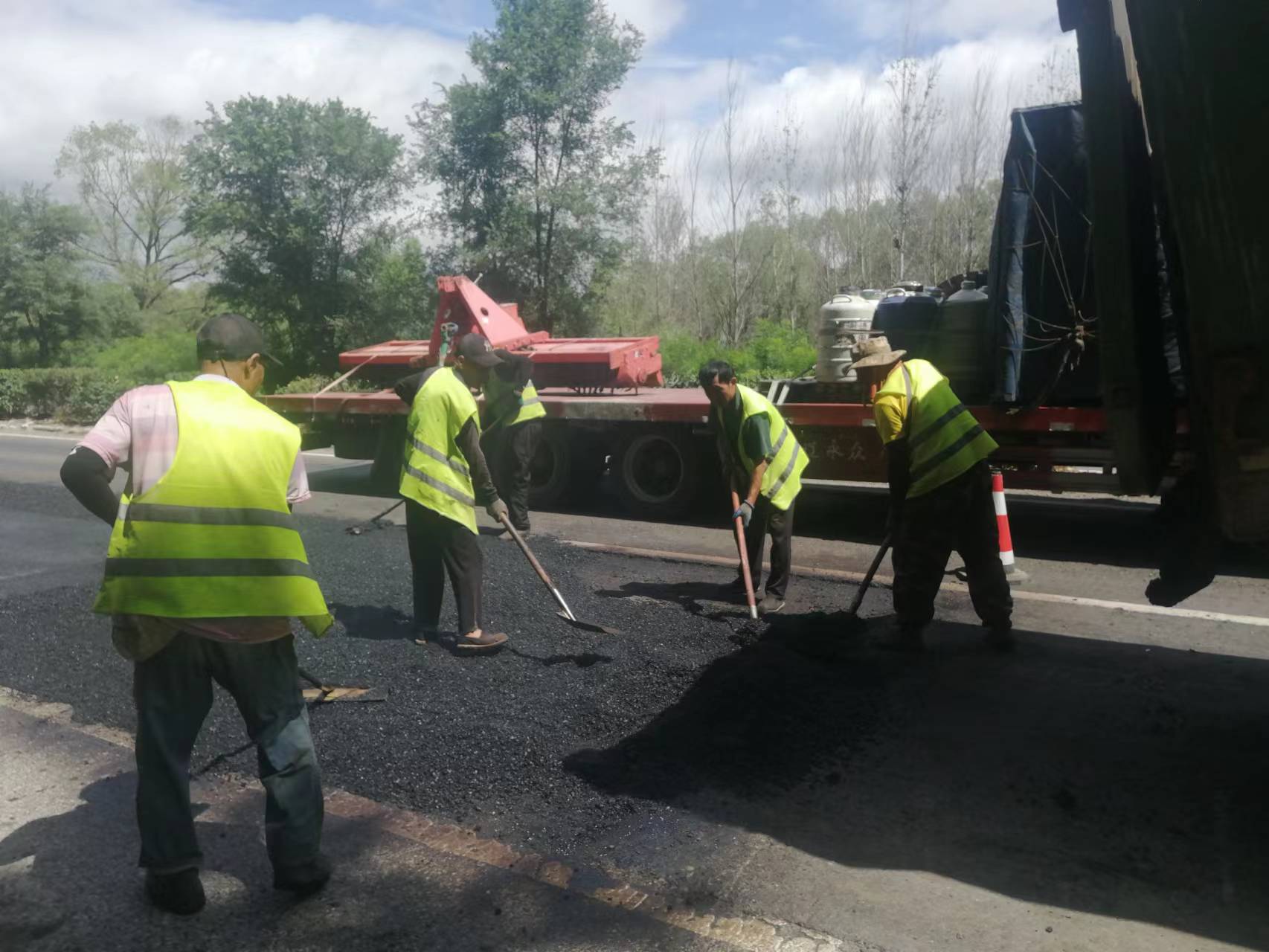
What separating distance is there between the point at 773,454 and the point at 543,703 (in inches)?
88.5

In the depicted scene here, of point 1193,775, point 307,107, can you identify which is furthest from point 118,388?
point 1193,775

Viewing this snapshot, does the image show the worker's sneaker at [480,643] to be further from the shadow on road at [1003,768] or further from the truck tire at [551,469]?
the truck tire at [551,469]

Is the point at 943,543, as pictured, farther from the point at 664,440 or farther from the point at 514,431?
the point at 664,440

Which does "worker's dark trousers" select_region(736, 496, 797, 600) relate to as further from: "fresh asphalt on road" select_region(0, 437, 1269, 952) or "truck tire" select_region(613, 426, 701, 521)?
"truck tire" select_region(613, 426, 701, 521)

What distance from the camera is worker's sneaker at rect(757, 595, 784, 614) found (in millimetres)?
5831

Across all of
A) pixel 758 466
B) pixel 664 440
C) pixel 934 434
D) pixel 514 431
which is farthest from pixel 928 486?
pixel 664 440

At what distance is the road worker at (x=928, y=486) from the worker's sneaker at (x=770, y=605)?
0.91 metres

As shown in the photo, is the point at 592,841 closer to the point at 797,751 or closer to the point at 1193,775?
the point at 797,751

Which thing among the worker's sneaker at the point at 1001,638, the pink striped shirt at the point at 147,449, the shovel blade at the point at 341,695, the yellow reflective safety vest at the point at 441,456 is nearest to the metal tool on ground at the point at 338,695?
the shovel blade at the point at 341,695

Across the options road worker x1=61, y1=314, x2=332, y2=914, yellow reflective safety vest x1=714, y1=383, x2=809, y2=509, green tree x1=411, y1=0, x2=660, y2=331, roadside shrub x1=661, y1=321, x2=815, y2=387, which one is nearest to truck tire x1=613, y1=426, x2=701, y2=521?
yellow reflective safety vest x1=714, y1=383, x2=809, y2=509

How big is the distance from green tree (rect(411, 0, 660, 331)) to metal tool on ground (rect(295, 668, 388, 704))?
17366mm

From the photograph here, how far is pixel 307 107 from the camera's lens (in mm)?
23797

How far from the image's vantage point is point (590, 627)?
533cm

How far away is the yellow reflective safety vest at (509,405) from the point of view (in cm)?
845
